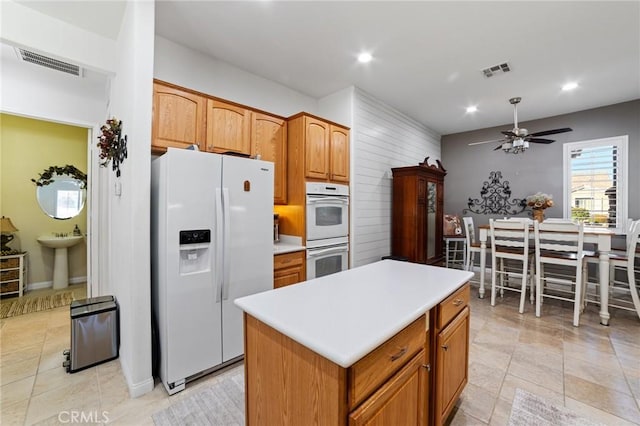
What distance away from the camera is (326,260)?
3.21 metres

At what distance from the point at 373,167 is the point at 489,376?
2811mm

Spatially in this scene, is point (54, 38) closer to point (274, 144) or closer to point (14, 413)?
point (274, 144)

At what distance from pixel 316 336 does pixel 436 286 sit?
0.82 metres

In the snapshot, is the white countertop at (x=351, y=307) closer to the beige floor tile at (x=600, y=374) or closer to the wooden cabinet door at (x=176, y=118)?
the beige floor tile at (x=600, y=374)

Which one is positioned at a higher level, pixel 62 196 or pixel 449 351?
pixel 62 196

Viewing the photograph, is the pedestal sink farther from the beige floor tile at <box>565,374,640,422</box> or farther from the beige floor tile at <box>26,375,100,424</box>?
the beige floor tile at <box>565,374,640,422</box>

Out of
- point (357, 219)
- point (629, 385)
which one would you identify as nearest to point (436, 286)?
point (629, 385)

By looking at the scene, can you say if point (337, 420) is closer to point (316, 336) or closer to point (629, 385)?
point (316, 336)

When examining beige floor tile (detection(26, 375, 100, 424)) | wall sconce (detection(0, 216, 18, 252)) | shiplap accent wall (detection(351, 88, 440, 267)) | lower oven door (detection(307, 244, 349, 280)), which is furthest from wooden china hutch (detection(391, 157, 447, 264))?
wall sconce (detection(0, 216, 18, 252))

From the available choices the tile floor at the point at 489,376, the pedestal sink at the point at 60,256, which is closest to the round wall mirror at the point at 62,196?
the pedestal sink at the point at 60,256

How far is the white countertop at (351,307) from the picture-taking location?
0.84 metres

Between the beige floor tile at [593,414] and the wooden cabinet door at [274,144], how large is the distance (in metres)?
2.91

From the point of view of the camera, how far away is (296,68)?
3195 mm

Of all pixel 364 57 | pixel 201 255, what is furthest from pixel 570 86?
pixel 201 255
